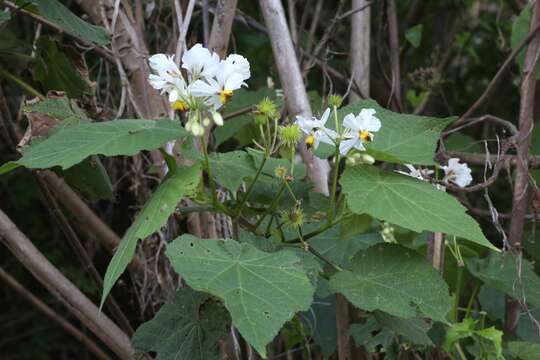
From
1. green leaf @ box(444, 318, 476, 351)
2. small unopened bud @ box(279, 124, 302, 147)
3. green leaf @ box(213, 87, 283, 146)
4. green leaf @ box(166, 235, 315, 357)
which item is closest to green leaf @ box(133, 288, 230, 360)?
green leaf @ box(166, 235, 315, 357)

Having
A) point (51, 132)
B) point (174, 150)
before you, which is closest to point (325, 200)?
point (174, 150)

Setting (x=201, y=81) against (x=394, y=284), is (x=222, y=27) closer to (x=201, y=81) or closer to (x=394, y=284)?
(x=201, y=81)

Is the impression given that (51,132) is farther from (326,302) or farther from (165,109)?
(326,302)

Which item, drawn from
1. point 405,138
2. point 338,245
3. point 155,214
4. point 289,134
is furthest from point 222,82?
point 338,245

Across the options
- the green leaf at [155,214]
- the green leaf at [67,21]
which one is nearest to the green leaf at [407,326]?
the green leaf at [155,214]

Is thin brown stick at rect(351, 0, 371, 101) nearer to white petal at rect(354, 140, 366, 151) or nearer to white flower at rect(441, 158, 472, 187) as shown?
white flower at rect(441, 158, 472, 187)

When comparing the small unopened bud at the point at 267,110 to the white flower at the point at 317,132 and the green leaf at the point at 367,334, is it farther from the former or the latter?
the green leaf at the point at 367,334
